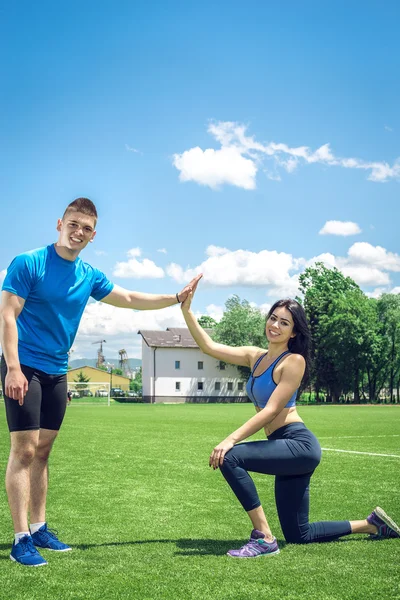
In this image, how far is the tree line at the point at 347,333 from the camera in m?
60.7

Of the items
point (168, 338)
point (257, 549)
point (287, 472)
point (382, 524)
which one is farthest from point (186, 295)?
point (168, 338)

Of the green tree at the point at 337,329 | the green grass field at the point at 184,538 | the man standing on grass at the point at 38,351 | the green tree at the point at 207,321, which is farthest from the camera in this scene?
the green tree at the point at 207,321

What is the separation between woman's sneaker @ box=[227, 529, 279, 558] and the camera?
13.6 feet

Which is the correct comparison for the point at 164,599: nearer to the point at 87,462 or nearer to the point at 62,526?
the point at 62,526

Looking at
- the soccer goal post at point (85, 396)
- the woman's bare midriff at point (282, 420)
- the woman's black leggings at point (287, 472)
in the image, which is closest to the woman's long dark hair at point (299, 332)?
the woman's bare midriff at point (282, 420)

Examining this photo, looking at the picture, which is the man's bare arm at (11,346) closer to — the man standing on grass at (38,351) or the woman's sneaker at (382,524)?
the man standing on grass at (38,351)

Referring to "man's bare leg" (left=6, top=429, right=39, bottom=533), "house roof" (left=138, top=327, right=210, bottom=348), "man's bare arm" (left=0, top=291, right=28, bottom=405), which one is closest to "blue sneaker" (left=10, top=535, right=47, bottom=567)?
"man's bare leg" (left=6, top=429, right=39, bottom=533)

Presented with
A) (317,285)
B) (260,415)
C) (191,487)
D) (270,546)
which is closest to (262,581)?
(270,546)

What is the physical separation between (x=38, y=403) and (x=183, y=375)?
224 ft

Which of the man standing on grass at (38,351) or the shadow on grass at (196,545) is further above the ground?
the man standing on grass at (38,351)

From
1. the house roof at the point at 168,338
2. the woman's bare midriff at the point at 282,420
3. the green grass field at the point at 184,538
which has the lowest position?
the green grass field at the point at 184,538

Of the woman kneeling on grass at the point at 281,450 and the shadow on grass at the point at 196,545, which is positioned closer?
the woman kneeling on grass at the point at 281,450

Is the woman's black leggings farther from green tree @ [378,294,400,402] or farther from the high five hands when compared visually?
green tree @ [378,294,400,402]

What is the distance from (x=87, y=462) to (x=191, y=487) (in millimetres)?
2983
